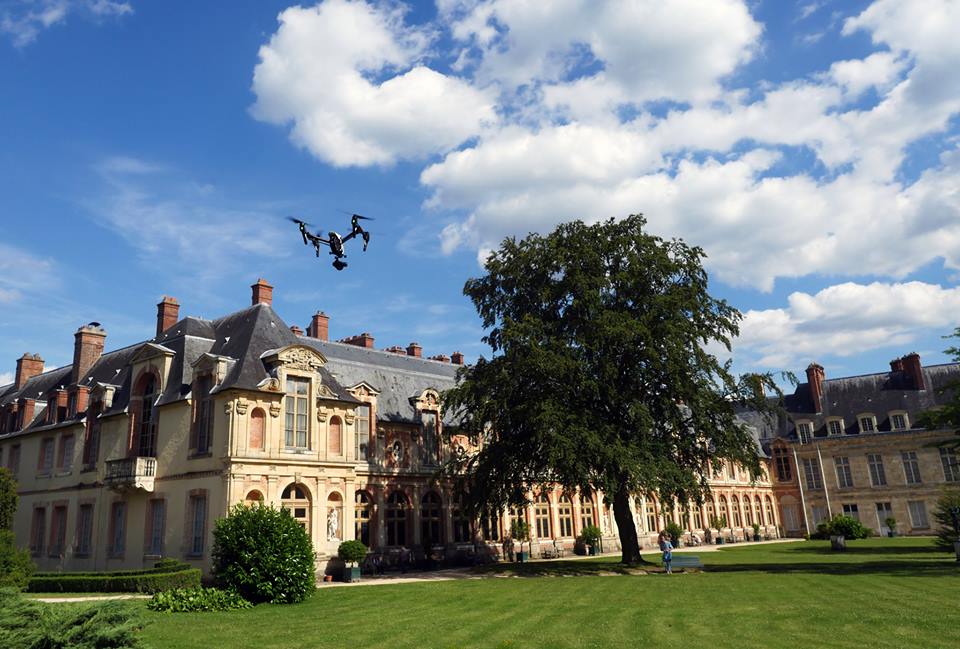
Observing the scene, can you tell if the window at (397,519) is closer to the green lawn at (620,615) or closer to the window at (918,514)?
the green lawn at (620,615)

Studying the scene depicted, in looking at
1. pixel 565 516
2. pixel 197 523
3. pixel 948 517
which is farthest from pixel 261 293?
pixel 948 517

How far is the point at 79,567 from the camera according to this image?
3238cm

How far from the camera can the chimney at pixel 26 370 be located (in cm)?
4681

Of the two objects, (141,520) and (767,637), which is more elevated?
(141,520)

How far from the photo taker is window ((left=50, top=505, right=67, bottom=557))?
112 feet

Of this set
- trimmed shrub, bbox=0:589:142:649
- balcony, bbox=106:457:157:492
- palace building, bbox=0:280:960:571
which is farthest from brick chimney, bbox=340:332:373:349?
trimmed shrub, bbox=0:589:142:649

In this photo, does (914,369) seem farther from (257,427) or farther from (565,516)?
(257,427)

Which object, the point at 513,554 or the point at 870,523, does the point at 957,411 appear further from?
the point at 870,523

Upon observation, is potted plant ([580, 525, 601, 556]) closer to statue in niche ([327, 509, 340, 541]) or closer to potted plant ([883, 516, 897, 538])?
statue in niche ([327, 509, 340, 541])

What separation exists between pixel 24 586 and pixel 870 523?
55.3 meters

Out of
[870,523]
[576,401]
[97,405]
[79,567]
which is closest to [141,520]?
[79,567]

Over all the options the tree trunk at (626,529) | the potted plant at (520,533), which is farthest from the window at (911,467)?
the tree trunk at (626,529)

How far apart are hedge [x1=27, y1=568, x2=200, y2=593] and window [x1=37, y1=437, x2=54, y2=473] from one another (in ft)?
48.4

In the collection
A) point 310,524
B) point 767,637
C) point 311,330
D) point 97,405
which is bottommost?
point 767,637
